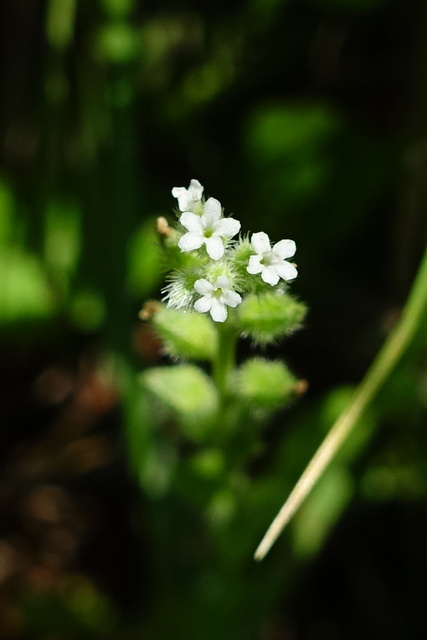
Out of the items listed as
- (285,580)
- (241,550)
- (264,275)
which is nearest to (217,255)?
(264,275)

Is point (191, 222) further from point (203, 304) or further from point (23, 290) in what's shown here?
point (23, 290)

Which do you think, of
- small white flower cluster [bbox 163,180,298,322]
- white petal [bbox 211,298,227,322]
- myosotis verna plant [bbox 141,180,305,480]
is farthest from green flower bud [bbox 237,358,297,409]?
white petal [bbox 211,298,227,322]

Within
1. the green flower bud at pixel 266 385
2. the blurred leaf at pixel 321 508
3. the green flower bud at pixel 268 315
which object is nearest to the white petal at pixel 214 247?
the green flower bud at pixel 268 315

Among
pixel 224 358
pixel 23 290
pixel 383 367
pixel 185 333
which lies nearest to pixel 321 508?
pixel 383 367

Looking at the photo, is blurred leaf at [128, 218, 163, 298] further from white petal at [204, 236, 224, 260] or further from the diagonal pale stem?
white petal at [204, 236, 224, 260]

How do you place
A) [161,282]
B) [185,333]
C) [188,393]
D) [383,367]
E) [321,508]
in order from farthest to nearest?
[161,282]
[321,508]
[383,367]
[188,393]
[185,333]

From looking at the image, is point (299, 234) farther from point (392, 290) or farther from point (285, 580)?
point (285, 580)

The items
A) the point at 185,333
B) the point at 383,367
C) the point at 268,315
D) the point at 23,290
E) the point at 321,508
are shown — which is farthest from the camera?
the point at 23,290
